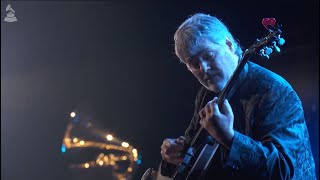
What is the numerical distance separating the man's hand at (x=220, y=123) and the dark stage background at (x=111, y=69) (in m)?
2.27

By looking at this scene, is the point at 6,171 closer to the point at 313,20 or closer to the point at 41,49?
the point at 41,49

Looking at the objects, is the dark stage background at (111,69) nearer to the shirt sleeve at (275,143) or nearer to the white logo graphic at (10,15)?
the white logo graphic at (10,15)

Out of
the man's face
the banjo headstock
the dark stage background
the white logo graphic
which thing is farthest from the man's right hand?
the white logo graphic

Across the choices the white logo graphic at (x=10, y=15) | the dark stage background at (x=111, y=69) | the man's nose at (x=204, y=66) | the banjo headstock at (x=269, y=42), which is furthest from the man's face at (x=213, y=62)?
the white logo graphic at (x=10, y=15)

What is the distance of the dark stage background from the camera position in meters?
3.66

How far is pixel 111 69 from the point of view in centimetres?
436

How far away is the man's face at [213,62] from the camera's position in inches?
68.4

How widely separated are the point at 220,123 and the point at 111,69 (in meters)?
3.12

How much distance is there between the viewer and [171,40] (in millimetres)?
3885

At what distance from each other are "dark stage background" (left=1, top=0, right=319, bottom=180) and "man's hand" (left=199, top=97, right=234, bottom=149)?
89.5 inches

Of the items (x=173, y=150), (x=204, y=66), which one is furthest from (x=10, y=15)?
(x=204, y=66)

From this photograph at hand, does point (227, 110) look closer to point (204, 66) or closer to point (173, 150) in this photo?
point (204, 66)

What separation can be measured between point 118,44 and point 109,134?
1.10 metres

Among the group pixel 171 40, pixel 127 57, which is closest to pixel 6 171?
pixel 127 57
